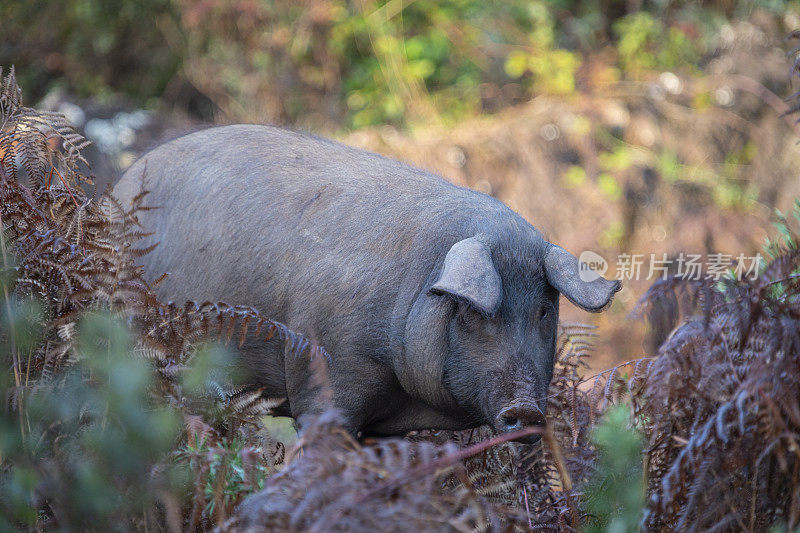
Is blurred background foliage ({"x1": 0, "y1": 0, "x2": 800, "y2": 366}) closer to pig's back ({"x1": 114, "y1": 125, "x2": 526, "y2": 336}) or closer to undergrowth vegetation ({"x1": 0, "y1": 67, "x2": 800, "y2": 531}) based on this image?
pig's back ({"x1": 114, "y1": 125, "x2": 526, "y2": 336})

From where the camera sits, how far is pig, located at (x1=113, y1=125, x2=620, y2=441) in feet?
12.1

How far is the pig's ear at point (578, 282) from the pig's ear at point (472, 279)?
0.95ft

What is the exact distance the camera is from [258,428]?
292 centimetres

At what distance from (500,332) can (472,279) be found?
1.10ft

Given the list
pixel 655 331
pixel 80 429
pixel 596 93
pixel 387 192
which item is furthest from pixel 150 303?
pixel 596 93

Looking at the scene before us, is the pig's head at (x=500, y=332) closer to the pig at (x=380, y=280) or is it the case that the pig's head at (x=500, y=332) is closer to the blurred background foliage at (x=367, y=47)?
the pig at (x=380, y=280)

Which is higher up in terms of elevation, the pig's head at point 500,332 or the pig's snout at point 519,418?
the pig's head at point 500,332

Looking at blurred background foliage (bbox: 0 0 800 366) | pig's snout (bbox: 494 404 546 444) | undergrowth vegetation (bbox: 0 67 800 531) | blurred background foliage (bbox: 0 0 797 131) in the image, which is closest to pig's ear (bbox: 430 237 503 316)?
pig's snout (bbox: 494 404 546 444)

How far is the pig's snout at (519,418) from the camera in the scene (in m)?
3.52

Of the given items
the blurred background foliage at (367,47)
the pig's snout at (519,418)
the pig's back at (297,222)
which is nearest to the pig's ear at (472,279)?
the pig's back at (297,222)

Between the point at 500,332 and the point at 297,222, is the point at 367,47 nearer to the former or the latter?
the point at 297,222

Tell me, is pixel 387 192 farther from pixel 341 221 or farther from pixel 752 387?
pixel 752 387

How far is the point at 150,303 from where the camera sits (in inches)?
121

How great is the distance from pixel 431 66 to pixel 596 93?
226 cm
